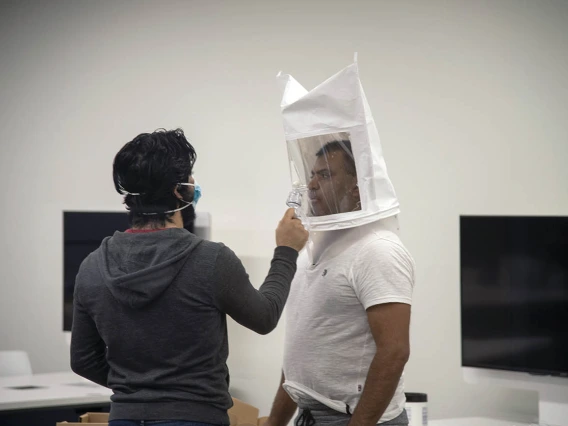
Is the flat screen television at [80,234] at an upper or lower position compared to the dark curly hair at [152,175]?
lower

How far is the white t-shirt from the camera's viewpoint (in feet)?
6.16

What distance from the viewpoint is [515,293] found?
269 cm

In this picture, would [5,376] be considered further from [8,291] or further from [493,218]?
[493,218]

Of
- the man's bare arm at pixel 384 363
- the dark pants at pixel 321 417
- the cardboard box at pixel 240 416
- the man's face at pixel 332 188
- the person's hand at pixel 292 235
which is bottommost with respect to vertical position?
the cardboard box at pixel 240 416

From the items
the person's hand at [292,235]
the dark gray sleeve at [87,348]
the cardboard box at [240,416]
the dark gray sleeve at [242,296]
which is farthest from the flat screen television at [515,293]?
the dark gray sleeve at [87,348]

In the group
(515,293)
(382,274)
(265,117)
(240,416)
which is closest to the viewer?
(382,274)

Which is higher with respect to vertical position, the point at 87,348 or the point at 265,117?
the point at 265,117

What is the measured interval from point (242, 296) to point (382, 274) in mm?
415

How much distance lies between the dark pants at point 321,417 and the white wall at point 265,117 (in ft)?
4.46

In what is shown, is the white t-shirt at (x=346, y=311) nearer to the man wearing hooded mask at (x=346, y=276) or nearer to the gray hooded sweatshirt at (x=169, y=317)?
the man wearing hooded mask at (x=346, y=276)

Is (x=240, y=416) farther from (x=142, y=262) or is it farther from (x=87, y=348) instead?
(x=142, y=262)

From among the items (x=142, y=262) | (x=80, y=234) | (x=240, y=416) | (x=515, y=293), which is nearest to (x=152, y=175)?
(x=142, y=262)

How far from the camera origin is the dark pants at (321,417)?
1.93 meters

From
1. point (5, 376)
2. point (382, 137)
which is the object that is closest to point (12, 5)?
point (5, 376)
